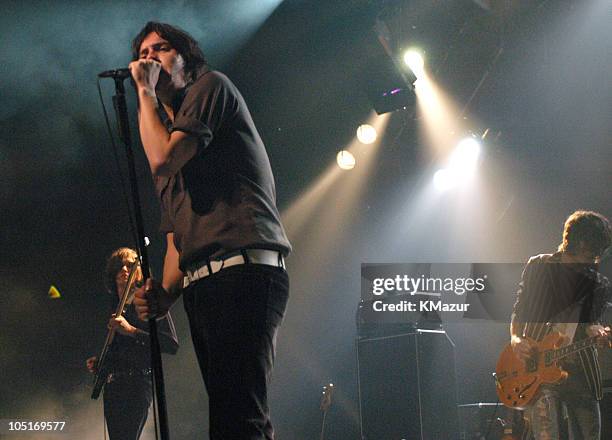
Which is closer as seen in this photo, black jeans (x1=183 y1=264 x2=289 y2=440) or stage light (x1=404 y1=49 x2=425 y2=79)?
black jeans (x1=183 y1=264 x2=289 y2=440)

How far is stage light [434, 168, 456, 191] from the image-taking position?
7.82m

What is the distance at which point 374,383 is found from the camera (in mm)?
5992

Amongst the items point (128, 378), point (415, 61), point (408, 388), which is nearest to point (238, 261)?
point (128, 378)

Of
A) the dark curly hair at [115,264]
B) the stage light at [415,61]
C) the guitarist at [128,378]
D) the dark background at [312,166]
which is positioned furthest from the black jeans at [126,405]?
the stage light at [415,61]

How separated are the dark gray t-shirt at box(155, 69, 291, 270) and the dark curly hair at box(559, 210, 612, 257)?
2.68m

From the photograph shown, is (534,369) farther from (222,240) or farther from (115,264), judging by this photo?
(222,240)

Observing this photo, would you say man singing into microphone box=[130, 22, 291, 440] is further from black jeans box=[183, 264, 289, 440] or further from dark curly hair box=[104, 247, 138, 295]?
dark curly hair box=[104, 247, 138, 295]

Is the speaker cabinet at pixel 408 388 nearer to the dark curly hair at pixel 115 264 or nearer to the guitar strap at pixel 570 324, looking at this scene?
the guitar strap at pixel 570 324

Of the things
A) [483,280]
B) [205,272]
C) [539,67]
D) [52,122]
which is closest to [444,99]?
[539,67]

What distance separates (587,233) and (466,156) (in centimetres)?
381

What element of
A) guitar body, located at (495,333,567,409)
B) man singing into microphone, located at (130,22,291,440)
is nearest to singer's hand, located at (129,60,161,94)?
man singing into microphone, located at (130,22,291,440)

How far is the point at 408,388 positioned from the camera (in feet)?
19.1

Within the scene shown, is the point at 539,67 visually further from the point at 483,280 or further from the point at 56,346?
the point at 56,346

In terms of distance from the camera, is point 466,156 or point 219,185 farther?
point 466,156
